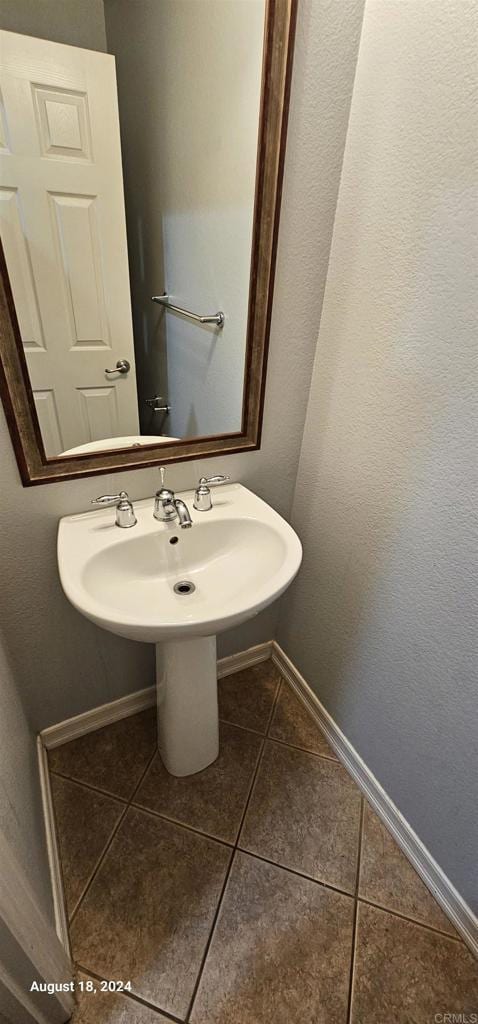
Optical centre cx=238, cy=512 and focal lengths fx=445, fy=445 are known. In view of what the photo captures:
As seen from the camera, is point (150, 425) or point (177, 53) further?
point (150, 425)

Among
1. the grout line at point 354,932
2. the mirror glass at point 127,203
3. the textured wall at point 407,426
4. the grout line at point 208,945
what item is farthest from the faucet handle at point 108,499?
the grout line at point 354,932

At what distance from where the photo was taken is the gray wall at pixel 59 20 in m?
0.68

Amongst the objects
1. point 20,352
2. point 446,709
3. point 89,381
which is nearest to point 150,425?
point 89,381

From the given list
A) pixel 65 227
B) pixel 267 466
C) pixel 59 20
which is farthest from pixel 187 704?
pixel 59 20

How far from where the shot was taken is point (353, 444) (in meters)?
1.04

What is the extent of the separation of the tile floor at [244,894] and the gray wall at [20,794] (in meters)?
0.18

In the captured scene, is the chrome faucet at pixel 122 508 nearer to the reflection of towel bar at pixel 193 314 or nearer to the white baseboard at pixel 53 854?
the reflection of towel bar at pixel 193 314

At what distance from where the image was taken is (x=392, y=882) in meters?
1.10

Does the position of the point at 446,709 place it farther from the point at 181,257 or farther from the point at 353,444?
the point at 181,257

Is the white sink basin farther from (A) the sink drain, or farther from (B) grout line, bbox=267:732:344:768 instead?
(B) grout line, bbox=267:732:344:768

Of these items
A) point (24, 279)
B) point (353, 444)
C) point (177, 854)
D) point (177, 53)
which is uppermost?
point (177, 53)

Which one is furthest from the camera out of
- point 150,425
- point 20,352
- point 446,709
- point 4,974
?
point 150,425

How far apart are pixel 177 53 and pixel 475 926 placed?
1.89 metres

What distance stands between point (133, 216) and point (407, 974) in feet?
5.50
